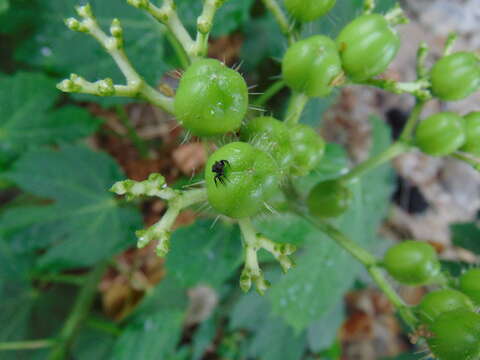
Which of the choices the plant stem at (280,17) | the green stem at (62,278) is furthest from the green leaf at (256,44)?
the green stem at (62,278)

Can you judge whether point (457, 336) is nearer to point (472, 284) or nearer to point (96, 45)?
point (472, 284)

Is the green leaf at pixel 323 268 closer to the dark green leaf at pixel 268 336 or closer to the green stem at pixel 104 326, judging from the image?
the dark green leaf at pixel 268 336

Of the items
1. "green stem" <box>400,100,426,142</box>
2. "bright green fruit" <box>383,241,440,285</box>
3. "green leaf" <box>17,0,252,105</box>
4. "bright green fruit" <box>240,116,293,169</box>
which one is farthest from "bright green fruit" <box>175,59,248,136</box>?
"green leaf" <box>17,0,252,105</box>

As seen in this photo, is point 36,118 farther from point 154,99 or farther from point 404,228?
point 404,228

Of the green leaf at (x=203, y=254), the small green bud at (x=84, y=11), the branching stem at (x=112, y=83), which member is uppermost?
the small green bud at (x=84, y=11)

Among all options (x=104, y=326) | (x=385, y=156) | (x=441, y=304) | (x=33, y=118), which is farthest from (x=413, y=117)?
(x=104, y=326)

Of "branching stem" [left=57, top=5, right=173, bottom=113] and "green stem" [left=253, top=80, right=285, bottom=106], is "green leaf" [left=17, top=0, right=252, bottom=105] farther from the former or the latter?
"branching stem" [left=57, top=5, right=173, bottom=113]
